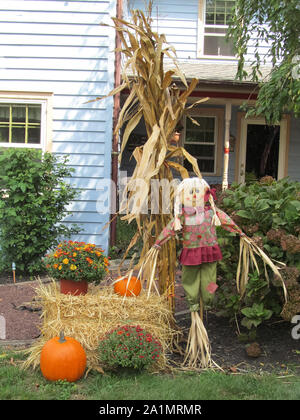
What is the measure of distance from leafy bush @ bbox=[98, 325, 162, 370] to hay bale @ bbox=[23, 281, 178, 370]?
162 mm

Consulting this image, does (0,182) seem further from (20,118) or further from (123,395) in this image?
(123,395)

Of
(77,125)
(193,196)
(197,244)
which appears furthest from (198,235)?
(77,125)

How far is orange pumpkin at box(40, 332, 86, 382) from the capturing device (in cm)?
305

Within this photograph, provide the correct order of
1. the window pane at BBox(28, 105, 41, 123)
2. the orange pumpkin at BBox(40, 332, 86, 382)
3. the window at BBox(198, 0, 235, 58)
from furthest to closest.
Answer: the window at BBox(198, 0, 235, 58)
the window pane at BBox(28, 105, 41, 123)
the orange pumpkin at BBox(40, 332, 86, 382)

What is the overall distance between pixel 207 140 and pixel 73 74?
4071 mm

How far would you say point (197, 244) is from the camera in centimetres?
340

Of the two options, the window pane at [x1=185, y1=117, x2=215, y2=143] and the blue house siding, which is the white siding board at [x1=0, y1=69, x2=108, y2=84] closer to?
the blue house siding

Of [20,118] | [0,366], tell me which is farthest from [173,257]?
[20,118]

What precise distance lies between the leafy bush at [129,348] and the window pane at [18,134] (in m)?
5.34

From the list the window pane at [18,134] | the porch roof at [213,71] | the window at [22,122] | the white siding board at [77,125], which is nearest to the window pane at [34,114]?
the window at [22,122]

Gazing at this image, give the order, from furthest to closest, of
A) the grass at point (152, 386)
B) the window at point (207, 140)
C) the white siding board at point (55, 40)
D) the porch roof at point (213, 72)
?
the window at point (207, 140) → the porch roof at point (213, 72) → the white siding board at point (55, 40) → the grass at point (152, 386)

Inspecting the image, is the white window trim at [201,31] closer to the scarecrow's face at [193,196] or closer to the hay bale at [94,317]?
the scarecrow's face at [193,196]

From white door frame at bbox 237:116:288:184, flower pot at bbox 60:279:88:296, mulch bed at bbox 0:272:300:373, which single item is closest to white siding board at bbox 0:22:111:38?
white door frame at bbox 237:116:288:184

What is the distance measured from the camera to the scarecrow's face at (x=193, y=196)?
3.37m
